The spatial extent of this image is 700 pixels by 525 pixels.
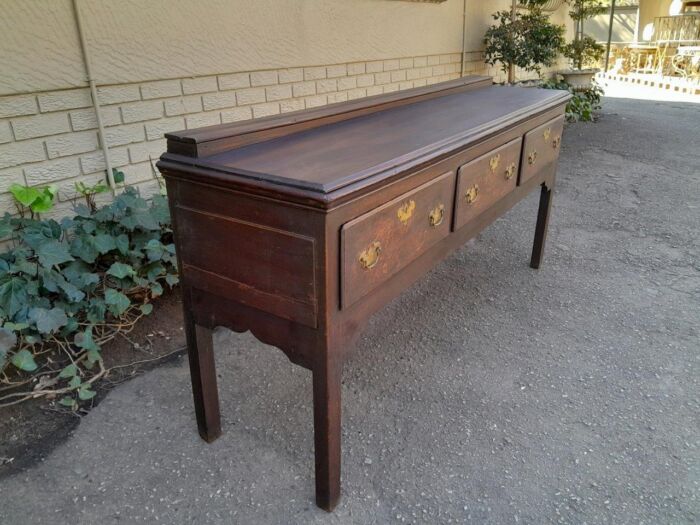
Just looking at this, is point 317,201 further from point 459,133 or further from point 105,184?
point 105,184

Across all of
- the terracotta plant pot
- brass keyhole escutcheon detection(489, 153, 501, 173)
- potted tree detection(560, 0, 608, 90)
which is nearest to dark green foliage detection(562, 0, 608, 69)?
potted tree detection(560, 0, 608, 90)

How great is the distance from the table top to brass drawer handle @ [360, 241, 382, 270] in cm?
19

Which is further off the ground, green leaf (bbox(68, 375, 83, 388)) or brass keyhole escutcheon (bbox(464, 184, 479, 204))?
brass keyhole escutcheon (bbox(464, 184, 479, 204))

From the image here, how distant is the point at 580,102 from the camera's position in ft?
24.3

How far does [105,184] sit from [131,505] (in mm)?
1722

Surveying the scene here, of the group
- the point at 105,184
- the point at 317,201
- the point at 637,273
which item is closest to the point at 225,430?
the point at 317,201

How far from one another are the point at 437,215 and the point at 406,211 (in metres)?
0.21

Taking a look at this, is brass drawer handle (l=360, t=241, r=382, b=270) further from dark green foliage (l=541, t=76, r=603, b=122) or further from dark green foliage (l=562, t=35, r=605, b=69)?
dark green foliage (l=562, t=35, r=605, b=69)

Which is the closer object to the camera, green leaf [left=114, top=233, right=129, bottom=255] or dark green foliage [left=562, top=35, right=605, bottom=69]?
green leaf [left=114, top=233, right=129, bottom=255]

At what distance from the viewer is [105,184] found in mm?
2840

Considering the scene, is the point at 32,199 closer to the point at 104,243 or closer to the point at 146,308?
the point at 104,243

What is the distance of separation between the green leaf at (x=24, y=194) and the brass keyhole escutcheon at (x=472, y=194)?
1837 mm

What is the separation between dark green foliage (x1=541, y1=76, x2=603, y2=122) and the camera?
7.23 m

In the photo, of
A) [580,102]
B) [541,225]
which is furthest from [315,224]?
[580,102]
